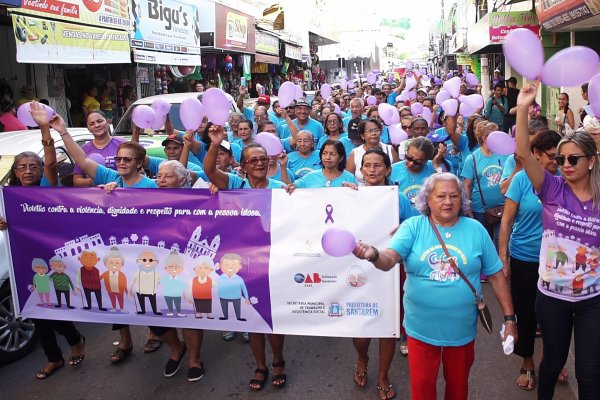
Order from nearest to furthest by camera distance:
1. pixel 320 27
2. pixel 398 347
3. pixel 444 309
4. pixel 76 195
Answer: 1. pixel 444 309
2. pixel 76 195
3. pixel 398 347
4. pixel 320 27

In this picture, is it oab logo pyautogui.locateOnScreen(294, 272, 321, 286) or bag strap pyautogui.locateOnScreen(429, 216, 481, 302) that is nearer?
bag strap pyautogui.locateOnScreen(429, 216, 481, 302)

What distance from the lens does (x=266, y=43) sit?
2511 centimetres

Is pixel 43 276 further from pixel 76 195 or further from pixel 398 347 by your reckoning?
pixel 398 347

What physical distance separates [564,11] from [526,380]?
29.4 feet

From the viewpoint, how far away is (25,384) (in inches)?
175

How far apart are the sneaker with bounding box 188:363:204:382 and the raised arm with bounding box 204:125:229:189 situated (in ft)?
4.47


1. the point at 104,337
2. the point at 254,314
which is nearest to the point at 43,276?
the point at 104,337

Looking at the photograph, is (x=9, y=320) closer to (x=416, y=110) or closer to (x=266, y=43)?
(x=416, y=110)

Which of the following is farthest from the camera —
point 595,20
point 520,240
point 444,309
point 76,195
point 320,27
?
point 320,27

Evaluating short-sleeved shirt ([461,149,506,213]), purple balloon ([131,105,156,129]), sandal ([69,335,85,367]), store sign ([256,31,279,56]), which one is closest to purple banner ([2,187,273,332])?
sandal ([69,335,85,367])

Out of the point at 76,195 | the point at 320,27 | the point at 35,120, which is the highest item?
the point at 320,27

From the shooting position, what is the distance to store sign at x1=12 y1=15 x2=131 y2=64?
8.63 m

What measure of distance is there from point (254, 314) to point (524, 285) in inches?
72.1

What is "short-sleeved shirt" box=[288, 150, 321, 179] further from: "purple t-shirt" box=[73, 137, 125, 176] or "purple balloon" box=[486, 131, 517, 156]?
"purple balloon" box=[486, 131, 517, 156]
